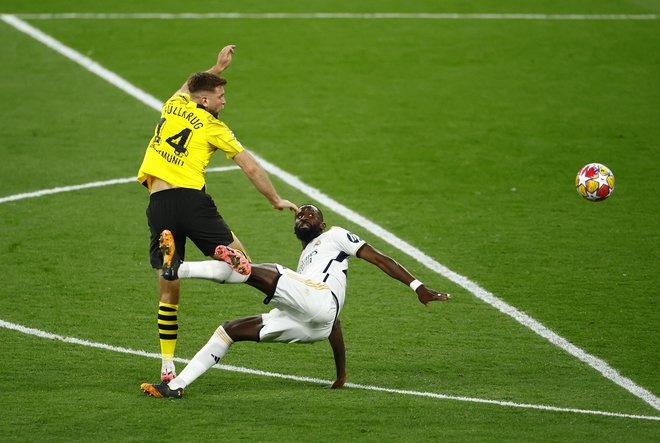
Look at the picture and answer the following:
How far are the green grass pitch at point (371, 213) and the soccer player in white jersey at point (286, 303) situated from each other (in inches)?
10.3

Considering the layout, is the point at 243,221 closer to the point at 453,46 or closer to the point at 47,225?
the point at 47,225

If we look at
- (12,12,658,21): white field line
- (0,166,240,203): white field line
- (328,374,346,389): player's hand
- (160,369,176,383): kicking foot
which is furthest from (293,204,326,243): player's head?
(12,12,658,21): white field line

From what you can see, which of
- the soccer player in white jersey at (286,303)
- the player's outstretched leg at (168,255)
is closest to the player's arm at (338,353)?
the soccer player in white jersey at (286,303)

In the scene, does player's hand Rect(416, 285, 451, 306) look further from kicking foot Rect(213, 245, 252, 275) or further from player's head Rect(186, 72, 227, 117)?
player's head Rect(186, 72, 227, 117)

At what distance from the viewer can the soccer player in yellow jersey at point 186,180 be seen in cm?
904

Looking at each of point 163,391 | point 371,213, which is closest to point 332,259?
point 163,391

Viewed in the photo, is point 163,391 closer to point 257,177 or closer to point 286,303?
point 286,303

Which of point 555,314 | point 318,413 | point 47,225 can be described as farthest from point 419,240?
point 318,413

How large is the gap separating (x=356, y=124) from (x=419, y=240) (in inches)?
188

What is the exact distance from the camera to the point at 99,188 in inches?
583

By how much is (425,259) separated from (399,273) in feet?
12.3

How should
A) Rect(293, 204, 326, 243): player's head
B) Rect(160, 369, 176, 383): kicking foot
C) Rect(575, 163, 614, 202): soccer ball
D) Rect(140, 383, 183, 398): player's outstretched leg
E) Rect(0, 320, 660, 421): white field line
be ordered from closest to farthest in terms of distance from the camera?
Rect(0, 320, 660, 421): white field line < Rect(140, 383, 183, 398): player's outstretched leg < Rect(160, 369, 176, 383): kicking foot < Rect(293, 204, 326, 243): player's head < Rect(575, 163, 614, 202): soccer ball

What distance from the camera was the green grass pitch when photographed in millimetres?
8531

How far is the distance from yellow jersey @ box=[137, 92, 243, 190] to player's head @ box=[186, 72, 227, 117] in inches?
2.9
